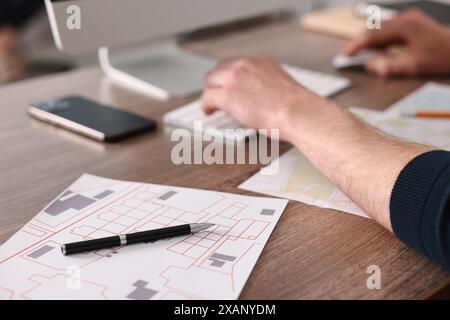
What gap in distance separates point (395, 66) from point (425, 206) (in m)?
0.65

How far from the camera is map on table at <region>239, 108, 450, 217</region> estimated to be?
802mm

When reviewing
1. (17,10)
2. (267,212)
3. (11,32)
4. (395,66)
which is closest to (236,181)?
(267,212)

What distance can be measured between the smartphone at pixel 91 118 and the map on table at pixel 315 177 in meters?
0.25

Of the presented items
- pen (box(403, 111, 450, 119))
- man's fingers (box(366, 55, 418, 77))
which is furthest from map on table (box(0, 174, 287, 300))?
man's fingers (box(366, 55, 418, 77))

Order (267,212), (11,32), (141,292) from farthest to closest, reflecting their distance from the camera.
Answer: (11,32), (267,212), (141,292)

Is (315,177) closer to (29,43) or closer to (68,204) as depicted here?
(68,204)

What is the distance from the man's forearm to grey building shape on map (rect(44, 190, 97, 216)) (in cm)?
30

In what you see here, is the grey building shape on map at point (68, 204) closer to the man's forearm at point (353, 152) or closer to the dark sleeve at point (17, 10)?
the man's forearm at point (353, 152)

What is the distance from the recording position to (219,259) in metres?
0.67

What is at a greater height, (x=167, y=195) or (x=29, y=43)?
(x=167, y=195)

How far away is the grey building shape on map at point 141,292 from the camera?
602 mm

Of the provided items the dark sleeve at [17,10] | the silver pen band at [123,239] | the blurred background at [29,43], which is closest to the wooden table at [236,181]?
the silver pen band at [123,239]

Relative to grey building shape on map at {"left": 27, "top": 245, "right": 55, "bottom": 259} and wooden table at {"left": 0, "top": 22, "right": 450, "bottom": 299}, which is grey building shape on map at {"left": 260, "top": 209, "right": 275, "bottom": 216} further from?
grey building shape on map at {"left": 27, "top": 245, "right": 55, "bottom": 259}

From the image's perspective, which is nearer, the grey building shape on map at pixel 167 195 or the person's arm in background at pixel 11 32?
the grey building shape on map at pixel 167 195
